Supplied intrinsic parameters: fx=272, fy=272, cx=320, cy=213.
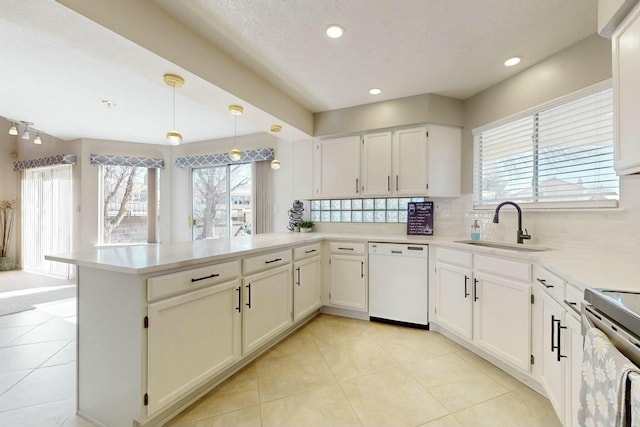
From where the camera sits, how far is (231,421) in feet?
5.22

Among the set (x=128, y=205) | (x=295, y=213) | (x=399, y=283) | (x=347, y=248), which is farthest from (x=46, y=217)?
(x=399, y=283)

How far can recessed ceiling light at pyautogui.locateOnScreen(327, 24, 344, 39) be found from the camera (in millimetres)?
1935

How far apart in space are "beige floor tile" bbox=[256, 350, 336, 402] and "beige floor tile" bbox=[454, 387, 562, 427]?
891 mm

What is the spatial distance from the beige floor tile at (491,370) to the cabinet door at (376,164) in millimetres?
1784

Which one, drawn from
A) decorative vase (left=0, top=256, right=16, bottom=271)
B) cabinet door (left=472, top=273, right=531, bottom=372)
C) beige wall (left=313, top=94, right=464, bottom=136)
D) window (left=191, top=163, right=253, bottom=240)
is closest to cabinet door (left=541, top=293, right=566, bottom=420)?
cabinet door (left=472, top=273, right=531, bottom=372)

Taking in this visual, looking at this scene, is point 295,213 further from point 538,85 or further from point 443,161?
point 538,85

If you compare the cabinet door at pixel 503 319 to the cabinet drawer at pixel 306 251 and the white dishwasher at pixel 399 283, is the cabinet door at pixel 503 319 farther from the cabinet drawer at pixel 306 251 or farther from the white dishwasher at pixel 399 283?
the cabinet drawer at pixel 306 251

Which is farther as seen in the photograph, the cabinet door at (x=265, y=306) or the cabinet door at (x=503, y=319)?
the cabinet door at (x=265, y=306)

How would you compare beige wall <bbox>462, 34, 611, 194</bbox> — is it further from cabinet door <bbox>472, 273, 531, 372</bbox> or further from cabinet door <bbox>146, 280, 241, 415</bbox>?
cabinet door <bbox>146, 280, 241, 415</bbox>

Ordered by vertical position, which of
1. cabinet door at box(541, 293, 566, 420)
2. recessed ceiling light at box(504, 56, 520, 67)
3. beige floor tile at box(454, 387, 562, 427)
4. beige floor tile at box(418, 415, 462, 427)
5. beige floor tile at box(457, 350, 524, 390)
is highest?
recessed ceiling light at box(504, 56, 520, 67)

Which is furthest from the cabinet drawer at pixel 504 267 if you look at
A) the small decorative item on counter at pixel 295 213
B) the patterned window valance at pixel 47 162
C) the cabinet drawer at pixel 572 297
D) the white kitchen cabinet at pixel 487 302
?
the patterned window valance at pixel 47 162

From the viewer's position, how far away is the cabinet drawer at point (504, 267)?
1.88 m

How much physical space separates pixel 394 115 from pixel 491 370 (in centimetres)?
266

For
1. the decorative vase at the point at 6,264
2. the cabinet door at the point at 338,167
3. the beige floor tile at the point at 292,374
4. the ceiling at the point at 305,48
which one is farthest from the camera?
the decorative vase at the point at 6,264
